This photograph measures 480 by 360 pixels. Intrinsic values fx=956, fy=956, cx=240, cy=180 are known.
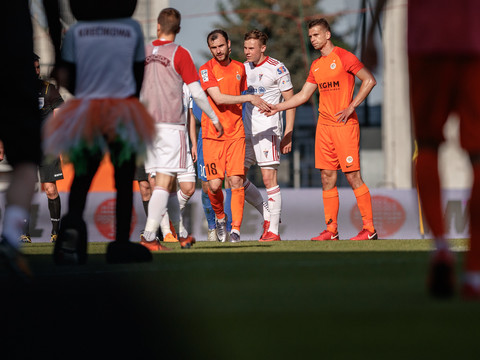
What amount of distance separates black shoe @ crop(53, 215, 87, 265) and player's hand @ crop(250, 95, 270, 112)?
173 inches

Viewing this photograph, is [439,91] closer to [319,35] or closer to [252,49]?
[319,35]

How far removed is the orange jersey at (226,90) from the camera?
33.4 ft

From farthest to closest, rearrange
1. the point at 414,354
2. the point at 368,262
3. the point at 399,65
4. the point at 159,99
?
the point at 399,65 → the point at 159,99 → the point at 368,262 → the point at 414,354

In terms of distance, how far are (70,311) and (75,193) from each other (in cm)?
243

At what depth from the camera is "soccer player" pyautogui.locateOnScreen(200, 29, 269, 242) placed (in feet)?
33.3

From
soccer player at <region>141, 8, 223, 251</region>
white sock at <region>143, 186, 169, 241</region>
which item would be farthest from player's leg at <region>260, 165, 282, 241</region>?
white sock at <region>143, 186, 169, 241</region>

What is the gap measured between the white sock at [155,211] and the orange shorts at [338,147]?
303cm

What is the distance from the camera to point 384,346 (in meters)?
2.55

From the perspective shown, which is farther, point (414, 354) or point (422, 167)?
point (422, 167)

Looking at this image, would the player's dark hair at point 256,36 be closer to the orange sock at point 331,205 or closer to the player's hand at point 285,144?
the player's hand at point 285,144

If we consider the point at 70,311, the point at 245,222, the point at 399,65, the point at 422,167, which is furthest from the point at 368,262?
the point at 399,65

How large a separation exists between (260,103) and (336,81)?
0.86 m

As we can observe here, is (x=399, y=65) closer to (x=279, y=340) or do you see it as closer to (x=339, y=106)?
(x=339, y=106)

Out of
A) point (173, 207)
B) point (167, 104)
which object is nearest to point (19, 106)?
point (167, 104)
